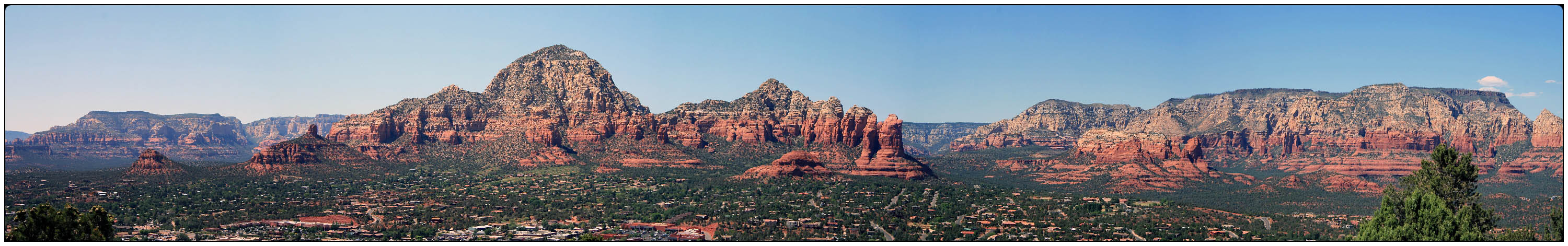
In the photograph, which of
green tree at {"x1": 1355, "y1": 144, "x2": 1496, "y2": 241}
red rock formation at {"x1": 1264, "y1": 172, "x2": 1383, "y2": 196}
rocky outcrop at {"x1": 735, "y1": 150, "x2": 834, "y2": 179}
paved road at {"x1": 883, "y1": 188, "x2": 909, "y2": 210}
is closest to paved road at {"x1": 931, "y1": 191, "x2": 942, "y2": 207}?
paved road at {"x1": 883, "y1": 188, "x2": 909, "y2": 210}

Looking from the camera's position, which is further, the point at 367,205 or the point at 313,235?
the point at 367,205

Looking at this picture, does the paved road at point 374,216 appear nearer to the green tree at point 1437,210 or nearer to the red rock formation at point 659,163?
the red rock formation at point 659,163

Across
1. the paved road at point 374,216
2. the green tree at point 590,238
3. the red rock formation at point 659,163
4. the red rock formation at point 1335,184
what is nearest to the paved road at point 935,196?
the red rock formation at point 659,163

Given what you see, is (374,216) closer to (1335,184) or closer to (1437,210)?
(1437,210)

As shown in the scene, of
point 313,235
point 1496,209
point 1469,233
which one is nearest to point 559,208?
point 313,235

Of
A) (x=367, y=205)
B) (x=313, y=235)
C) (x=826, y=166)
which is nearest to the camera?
(x=313, y=235)

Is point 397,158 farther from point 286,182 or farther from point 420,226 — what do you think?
point 420,226
